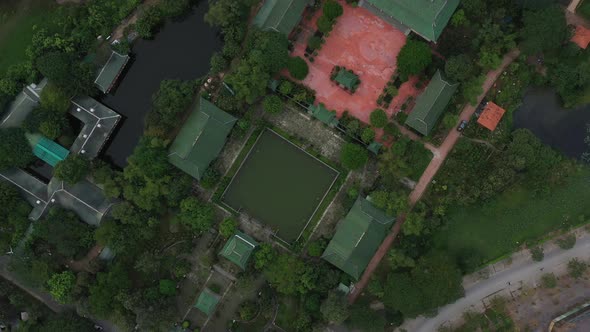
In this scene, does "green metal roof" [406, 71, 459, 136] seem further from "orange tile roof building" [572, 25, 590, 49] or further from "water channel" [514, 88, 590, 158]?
"orange tile roof building" [572, 25, 590, 49]

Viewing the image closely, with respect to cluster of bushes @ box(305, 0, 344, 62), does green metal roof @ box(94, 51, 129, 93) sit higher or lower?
lower

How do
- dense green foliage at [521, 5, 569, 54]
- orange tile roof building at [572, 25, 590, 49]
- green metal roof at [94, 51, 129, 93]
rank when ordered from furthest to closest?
green metal roof at [94, 51, 129, 93]
orange tile roof building at [572, 25, 590, 49]
dense green foliage at [521, 5, 569, 54]

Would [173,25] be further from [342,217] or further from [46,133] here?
[342,217]

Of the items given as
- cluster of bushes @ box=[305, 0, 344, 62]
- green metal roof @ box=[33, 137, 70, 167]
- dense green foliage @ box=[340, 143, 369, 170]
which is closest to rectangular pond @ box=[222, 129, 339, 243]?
dense green foliage @ box=[340, 143, 369, 170]

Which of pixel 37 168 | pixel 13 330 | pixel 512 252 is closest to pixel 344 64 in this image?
pixel 512 252

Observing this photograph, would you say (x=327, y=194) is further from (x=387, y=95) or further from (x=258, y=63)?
(x=258, y=63)

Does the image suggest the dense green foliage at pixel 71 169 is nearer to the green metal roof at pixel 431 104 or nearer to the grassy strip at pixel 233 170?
the grassy strip at pixel 233 170

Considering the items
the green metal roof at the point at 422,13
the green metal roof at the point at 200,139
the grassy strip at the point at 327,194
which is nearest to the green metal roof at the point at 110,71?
the green metal roof at the point at 200,139
